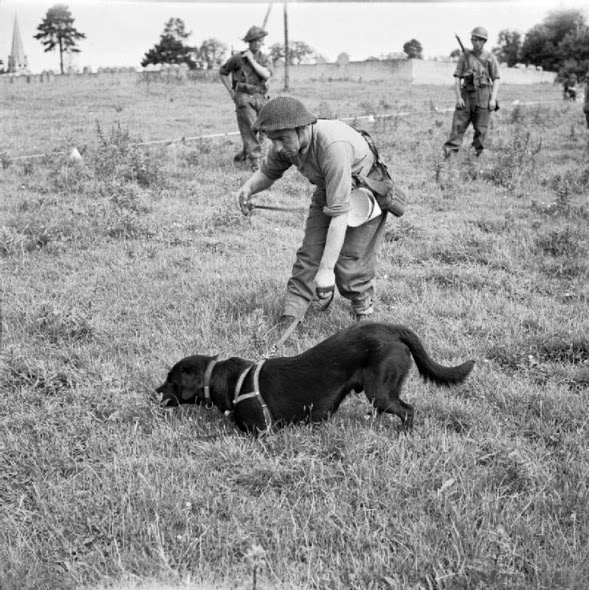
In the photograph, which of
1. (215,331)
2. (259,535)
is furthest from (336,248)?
(259,535)

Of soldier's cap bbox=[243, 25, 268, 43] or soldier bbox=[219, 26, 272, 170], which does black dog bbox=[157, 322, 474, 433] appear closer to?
soldier bbox=[219, 26, 272, 170]

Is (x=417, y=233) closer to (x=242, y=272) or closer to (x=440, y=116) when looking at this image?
(x=242, y=272)

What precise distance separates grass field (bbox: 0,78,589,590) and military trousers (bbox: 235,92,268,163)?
88.0 inches

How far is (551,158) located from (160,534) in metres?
11.3

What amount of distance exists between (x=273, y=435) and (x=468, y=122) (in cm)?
1013

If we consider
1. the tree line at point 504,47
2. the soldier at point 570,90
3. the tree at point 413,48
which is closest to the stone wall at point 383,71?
the tree line at point 504,47

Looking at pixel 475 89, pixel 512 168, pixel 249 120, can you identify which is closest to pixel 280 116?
pixel 512 168

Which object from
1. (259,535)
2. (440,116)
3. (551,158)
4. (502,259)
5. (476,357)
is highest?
(440,116)

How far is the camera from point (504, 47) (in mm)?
76938

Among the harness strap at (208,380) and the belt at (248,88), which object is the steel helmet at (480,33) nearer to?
the belt at (248,88)

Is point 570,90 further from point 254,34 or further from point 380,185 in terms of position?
point 380,185

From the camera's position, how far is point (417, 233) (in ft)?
24.3

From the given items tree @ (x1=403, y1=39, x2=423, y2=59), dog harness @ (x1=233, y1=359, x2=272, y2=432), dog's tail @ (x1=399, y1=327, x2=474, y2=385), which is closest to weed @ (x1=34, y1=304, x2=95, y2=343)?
dog harness @ (x1=233, y1=359, x2=272, y2=432)

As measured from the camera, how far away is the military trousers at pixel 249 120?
1106 cm
